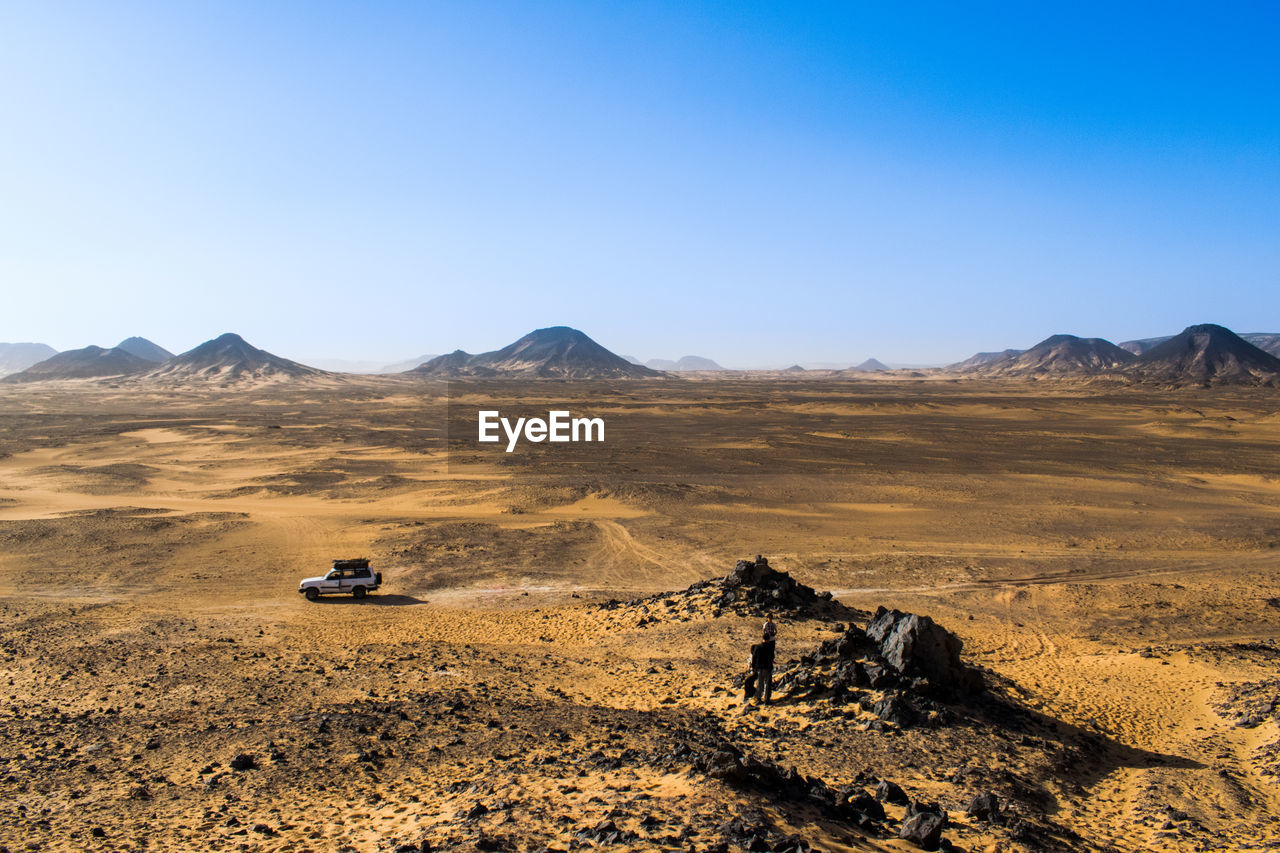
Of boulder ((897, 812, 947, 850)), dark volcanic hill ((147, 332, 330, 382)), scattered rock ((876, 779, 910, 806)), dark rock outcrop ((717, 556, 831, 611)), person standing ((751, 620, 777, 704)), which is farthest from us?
dark volcanic hill ((147, 332, 330, 382))

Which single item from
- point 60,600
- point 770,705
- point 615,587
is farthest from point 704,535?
point 60,600

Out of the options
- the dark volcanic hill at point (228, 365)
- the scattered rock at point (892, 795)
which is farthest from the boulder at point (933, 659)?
the dark volcanic hill at point (228, 365)

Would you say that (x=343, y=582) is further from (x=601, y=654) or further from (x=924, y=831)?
(x=924, y=831)

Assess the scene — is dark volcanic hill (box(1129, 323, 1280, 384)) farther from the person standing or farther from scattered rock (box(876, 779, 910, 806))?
scattered rock (box(876, 779, 910, 806))

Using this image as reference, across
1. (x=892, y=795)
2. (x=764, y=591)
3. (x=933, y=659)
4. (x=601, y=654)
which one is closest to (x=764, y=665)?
(x=933, y=659)

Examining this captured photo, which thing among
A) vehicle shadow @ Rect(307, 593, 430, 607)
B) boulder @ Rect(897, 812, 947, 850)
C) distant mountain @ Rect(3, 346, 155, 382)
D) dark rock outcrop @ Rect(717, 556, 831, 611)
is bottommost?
vehicle shadow @ Rect(307, 593, 430, 607)

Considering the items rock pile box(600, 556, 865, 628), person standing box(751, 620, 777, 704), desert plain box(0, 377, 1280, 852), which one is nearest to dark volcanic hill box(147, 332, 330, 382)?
desert plain box(0, 377, 1280, 852)

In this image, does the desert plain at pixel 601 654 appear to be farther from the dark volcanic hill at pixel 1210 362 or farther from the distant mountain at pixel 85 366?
the distant mountain at pixel 85 366

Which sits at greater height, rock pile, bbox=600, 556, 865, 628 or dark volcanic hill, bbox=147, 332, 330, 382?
dark volcanic hill, bbox=147, 332, 330, 382
